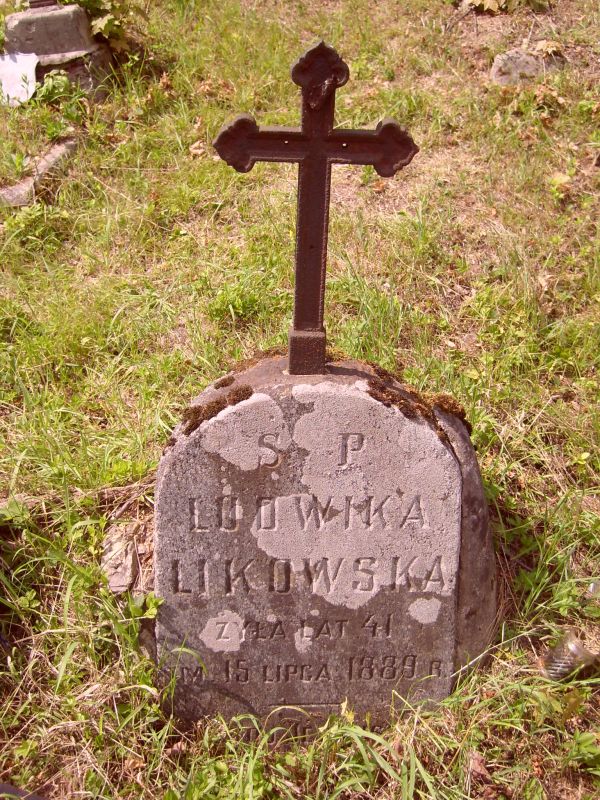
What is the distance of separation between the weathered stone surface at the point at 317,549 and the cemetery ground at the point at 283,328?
123mm

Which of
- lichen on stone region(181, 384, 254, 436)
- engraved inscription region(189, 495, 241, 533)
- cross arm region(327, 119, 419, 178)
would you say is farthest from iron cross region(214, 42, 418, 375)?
engraved inscription region(189, 495, 241, 533)

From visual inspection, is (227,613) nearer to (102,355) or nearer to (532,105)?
(102,355)

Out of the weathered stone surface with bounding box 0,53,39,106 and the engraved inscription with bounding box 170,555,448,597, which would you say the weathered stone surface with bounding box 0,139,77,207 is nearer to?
the weathered stone surface with bounding box 0,53,39,106

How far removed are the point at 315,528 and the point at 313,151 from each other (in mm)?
1113

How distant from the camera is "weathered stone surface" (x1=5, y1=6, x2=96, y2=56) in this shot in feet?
16.3

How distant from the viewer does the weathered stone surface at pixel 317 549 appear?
2.24m

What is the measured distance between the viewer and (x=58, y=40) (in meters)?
5.01

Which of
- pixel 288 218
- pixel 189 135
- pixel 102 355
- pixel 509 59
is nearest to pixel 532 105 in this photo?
pixel 509 59

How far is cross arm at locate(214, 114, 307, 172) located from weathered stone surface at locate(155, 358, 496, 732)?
2.06ft

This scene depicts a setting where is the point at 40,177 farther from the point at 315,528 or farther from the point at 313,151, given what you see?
the point at 315,528

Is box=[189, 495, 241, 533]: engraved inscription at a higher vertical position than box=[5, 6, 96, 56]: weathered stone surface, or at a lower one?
lower

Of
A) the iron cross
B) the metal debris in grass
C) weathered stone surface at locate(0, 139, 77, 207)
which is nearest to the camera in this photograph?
the iron cross

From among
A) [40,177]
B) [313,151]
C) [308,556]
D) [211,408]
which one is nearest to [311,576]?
[308,556]

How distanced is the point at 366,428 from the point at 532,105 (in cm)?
339
